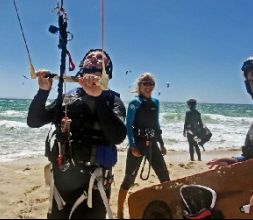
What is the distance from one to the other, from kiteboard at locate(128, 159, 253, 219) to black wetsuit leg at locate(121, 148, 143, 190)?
233 centimetres

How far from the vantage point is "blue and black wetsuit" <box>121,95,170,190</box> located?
6.79 meters

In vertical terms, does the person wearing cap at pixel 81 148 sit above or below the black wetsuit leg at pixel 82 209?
above

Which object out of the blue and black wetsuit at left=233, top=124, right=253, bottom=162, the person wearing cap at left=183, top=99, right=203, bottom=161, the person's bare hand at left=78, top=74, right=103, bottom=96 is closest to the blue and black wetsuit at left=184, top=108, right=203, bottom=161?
the person wearing cap at left=183, top=99, right=203, bottom=161

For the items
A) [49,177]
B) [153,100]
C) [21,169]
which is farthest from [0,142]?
[49,177]

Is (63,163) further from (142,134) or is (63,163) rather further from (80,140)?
(142,134)

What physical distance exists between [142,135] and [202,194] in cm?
366

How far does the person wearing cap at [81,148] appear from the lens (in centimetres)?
355

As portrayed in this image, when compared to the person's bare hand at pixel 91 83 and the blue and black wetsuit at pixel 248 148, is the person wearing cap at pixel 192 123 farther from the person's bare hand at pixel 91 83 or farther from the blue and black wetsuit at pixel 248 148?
the person's bare hand at pixel 91 83

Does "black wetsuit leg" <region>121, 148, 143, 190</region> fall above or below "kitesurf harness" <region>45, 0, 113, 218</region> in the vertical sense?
below

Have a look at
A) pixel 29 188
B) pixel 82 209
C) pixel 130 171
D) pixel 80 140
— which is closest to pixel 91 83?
pixel 80 140

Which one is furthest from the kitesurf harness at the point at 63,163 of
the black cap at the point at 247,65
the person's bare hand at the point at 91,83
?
the black cap at the point at 247,65

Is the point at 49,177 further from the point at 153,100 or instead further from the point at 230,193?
the point at 153,100

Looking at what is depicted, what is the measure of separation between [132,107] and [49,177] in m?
3.23

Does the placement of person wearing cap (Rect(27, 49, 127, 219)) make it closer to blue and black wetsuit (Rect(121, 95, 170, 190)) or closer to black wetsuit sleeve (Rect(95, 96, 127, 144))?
black wetsuit sleeve (Rect(95, 96, 127, 144))
